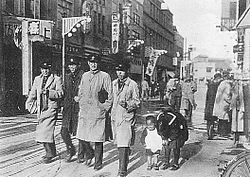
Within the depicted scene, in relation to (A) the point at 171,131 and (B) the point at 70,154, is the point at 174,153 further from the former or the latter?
(B) the point at 70,154

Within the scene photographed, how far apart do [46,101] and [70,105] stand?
8.5 inches

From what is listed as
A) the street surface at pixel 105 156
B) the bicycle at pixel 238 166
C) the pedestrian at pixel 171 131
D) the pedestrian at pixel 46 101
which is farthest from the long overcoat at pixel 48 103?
the bicycle at pixel 238 166

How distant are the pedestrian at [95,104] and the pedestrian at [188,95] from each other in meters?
0.68

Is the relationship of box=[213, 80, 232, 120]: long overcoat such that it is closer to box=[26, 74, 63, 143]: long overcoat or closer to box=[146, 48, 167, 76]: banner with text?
box=[146, 48, 167, 76]: banner with text

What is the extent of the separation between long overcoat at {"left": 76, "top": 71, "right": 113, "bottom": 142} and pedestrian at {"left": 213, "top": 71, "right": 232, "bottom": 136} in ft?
3.59

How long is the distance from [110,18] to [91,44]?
0.28 meters

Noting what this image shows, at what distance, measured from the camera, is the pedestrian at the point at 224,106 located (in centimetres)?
336

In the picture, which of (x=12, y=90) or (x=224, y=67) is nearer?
(x=224, y=67)

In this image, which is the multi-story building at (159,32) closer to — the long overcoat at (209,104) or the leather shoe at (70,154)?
the long overcoat at (209,104)

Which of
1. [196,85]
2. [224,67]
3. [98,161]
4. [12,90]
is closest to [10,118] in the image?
[12,90]

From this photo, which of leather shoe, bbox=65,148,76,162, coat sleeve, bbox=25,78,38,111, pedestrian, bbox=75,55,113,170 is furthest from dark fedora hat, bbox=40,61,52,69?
leather shoe, bbox=65,148,76,162

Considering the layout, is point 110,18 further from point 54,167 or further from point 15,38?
point 54,167

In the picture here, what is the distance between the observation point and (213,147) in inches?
134

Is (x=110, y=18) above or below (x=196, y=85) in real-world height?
above
